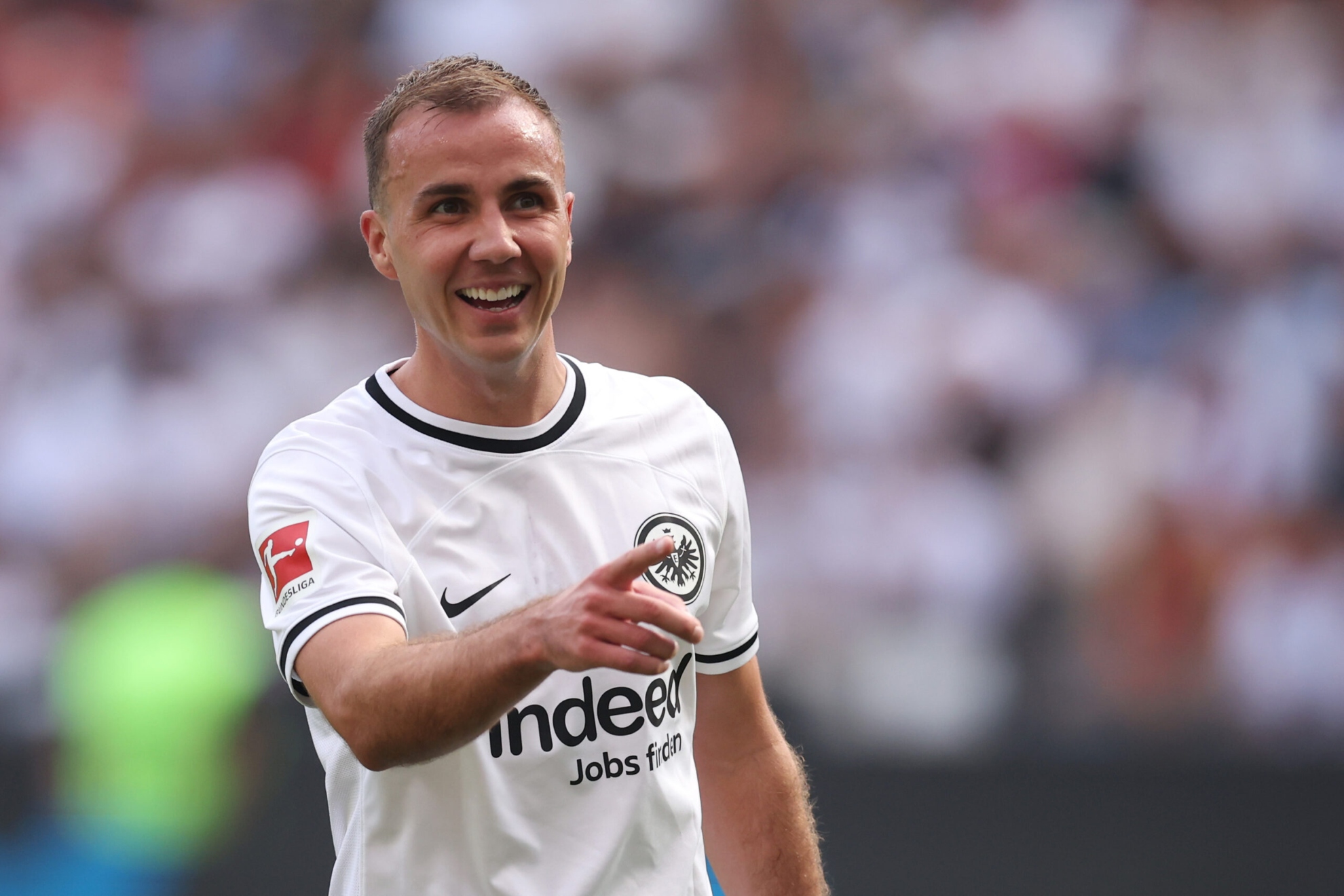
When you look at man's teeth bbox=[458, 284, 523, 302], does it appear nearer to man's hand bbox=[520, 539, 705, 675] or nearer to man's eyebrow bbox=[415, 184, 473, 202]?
man's eyebrow bbox=[415, 184, 473, 202]

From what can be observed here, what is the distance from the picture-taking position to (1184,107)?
7.77m

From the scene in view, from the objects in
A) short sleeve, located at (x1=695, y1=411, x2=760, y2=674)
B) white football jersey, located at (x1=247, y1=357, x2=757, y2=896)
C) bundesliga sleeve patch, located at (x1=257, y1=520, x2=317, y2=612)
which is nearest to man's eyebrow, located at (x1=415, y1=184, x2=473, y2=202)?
white football jersey, located at (x1=247, y1=357, x2=757, y2=896)

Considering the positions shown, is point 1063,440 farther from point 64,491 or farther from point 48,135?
point 48,135

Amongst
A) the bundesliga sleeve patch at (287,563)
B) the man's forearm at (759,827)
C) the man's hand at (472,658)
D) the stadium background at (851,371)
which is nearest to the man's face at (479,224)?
the bundesliga sleeve patch at (287,563)

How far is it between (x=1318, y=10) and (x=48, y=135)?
254 inches

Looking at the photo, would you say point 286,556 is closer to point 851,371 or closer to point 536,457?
point 536,457

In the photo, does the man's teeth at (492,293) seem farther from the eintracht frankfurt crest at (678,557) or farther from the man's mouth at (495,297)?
the eintracht frankfurt crest at (678,557)

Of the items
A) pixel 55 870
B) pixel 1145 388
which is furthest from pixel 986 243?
pixel 55 870

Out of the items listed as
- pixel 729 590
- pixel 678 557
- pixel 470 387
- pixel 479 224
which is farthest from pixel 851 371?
pixel 479 224

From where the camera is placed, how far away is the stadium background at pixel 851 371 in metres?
5.94

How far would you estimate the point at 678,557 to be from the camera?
2.99m

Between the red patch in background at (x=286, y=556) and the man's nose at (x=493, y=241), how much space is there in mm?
549

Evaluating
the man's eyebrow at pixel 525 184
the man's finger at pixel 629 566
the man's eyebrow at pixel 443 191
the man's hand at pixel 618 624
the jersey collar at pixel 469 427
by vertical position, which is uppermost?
the man's eyebrow at pixel 525 184

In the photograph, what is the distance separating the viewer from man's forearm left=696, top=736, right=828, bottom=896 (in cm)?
320
